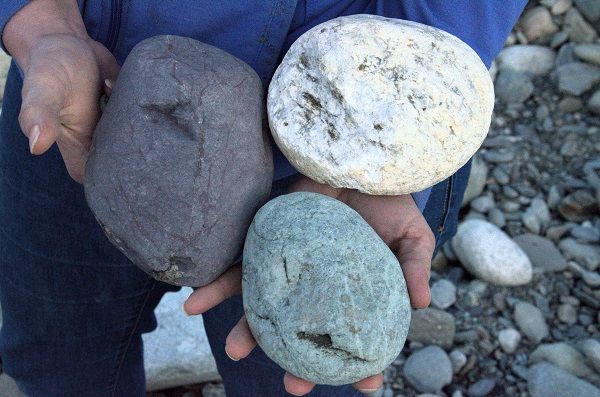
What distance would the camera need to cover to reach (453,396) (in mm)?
2238

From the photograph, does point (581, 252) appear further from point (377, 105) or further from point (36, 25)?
point (36, 25)

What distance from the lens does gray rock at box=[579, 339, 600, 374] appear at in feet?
7.32

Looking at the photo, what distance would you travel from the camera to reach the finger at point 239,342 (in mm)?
1174

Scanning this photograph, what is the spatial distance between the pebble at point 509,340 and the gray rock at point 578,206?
0.58 meters

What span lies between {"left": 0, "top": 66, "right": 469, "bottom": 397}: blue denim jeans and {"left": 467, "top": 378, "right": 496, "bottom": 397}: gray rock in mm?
798

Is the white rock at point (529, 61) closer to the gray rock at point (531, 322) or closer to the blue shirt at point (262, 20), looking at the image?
the gray rock at point (531, 322)

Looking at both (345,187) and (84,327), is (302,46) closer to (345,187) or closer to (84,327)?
(345,187)

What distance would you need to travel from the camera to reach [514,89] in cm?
314

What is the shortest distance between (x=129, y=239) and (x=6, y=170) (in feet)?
1.43

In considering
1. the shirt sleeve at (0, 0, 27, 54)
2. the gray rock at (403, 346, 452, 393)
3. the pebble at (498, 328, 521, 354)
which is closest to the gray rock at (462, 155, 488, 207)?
the pebble at (498, 328, 521, 354)

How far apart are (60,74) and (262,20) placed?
0.36 metres

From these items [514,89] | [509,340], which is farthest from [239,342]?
[514,89]

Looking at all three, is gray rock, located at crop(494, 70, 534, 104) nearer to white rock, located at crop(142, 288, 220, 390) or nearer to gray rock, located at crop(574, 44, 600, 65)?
gray rock, located at crop(574, 44, 600, 65)

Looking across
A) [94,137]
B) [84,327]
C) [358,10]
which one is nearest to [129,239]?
[94,137]
